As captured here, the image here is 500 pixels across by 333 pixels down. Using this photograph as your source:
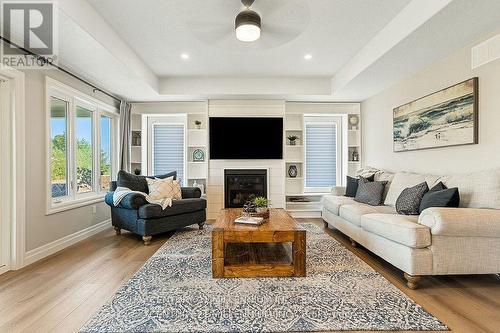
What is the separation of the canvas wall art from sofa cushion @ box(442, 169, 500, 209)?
49 centimetres

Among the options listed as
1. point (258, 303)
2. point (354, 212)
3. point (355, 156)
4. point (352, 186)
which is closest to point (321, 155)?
point (355, 156)

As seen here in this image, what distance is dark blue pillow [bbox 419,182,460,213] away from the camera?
8.86 feet

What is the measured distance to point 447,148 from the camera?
11.3 ft

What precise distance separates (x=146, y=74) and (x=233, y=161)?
7.28 ft

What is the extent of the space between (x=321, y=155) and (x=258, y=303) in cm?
433

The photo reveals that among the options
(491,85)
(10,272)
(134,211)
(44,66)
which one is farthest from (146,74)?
(491,85)

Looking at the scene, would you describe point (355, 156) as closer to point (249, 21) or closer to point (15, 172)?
point (249, 21)

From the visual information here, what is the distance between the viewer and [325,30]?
10.9 feet

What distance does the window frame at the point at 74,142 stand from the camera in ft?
11.4

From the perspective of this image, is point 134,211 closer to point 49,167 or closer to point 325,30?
point 49,167

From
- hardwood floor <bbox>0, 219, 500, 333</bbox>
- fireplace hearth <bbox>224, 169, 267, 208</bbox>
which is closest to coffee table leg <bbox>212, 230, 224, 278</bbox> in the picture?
hardwood floor <bbox>0, 219, 500, 333</bbox>

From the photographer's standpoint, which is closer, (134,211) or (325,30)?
(325,30)

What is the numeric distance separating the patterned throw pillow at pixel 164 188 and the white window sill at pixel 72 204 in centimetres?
86

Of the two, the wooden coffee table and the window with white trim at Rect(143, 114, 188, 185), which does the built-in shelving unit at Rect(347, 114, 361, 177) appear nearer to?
the window with white trim at Rect(143, 114, 188, 185)
